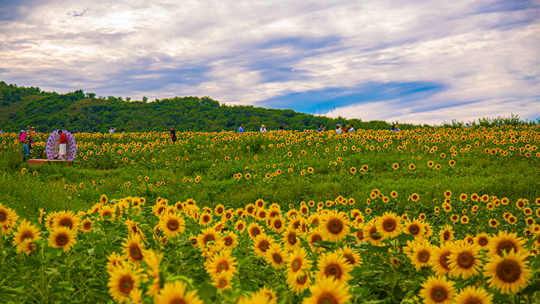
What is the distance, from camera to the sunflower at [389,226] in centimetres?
306

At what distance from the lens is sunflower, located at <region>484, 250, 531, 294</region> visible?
2.12m

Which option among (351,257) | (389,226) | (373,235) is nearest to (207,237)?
(351,257)

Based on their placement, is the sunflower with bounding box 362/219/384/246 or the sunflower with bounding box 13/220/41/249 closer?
the sunflower with bounding box 362/219/384/246

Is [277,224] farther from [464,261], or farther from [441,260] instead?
[464,261]

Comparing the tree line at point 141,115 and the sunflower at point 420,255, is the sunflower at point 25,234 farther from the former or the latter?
the tree line at point 141,115

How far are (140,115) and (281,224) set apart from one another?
78.6 metres

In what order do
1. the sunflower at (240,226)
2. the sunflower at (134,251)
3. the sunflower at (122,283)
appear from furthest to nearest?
1. the sunflower at (240,226)
2. the sunflower at (134,251)
3. the sunflower at (122,283)

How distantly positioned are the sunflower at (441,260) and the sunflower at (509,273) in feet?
0.93

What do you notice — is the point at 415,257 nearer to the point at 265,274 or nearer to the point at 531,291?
the point at 531,291

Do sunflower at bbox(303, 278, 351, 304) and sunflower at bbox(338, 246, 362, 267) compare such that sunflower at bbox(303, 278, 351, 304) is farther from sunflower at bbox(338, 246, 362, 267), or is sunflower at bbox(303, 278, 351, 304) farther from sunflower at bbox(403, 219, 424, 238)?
sunflower at bbox(403, 219, 424, 238)

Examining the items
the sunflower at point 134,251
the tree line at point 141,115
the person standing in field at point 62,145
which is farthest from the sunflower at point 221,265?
the tree line at point 141,115

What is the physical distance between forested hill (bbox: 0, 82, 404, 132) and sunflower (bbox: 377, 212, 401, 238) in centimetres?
6032

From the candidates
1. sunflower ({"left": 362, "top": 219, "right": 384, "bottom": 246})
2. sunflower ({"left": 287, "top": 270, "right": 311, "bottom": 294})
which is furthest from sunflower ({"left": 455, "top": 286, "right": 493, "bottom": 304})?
sunflower ({"left": 362, "top": 219, "right": 384, "bottom": 246})

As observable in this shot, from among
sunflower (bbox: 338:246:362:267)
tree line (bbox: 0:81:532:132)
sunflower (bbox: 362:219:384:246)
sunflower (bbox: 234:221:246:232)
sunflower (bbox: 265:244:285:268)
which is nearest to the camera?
sunflower (bbox: 338:246:362:267)
